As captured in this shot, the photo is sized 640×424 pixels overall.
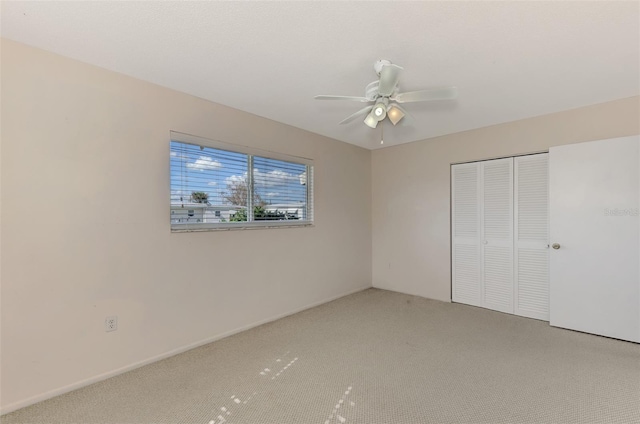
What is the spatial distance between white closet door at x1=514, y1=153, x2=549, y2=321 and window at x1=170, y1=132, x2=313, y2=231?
2668 mm

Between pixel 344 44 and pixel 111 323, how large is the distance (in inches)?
108

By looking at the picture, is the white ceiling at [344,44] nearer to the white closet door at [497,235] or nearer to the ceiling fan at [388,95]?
the ceiling fan at [388,95]

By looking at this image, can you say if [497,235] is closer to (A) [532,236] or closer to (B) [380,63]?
(A) [532,236]

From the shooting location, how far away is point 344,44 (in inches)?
78.5

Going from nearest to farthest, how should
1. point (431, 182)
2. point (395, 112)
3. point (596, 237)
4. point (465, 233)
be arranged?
1. point (395, 112)
2. point (596, 237)
3. point (465, 233)
4. point (431, 182)

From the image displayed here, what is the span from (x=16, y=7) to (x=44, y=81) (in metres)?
0.52

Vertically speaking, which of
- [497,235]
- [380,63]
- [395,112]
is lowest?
[497,235]

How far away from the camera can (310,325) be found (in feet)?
11.1

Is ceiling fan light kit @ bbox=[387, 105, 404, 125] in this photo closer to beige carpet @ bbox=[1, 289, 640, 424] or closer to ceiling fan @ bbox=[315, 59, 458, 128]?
ceiling fan @ bbox=[315, 59, 458, 128]

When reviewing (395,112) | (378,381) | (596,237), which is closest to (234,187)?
(395,112)

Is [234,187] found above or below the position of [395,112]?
below

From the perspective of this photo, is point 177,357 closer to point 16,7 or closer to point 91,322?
point 91,322

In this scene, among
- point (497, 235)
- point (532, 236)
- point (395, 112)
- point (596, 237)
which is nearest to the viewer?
point (395, 112)

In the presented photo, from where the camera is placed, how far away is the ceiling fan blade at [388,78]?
1870 millimetres
